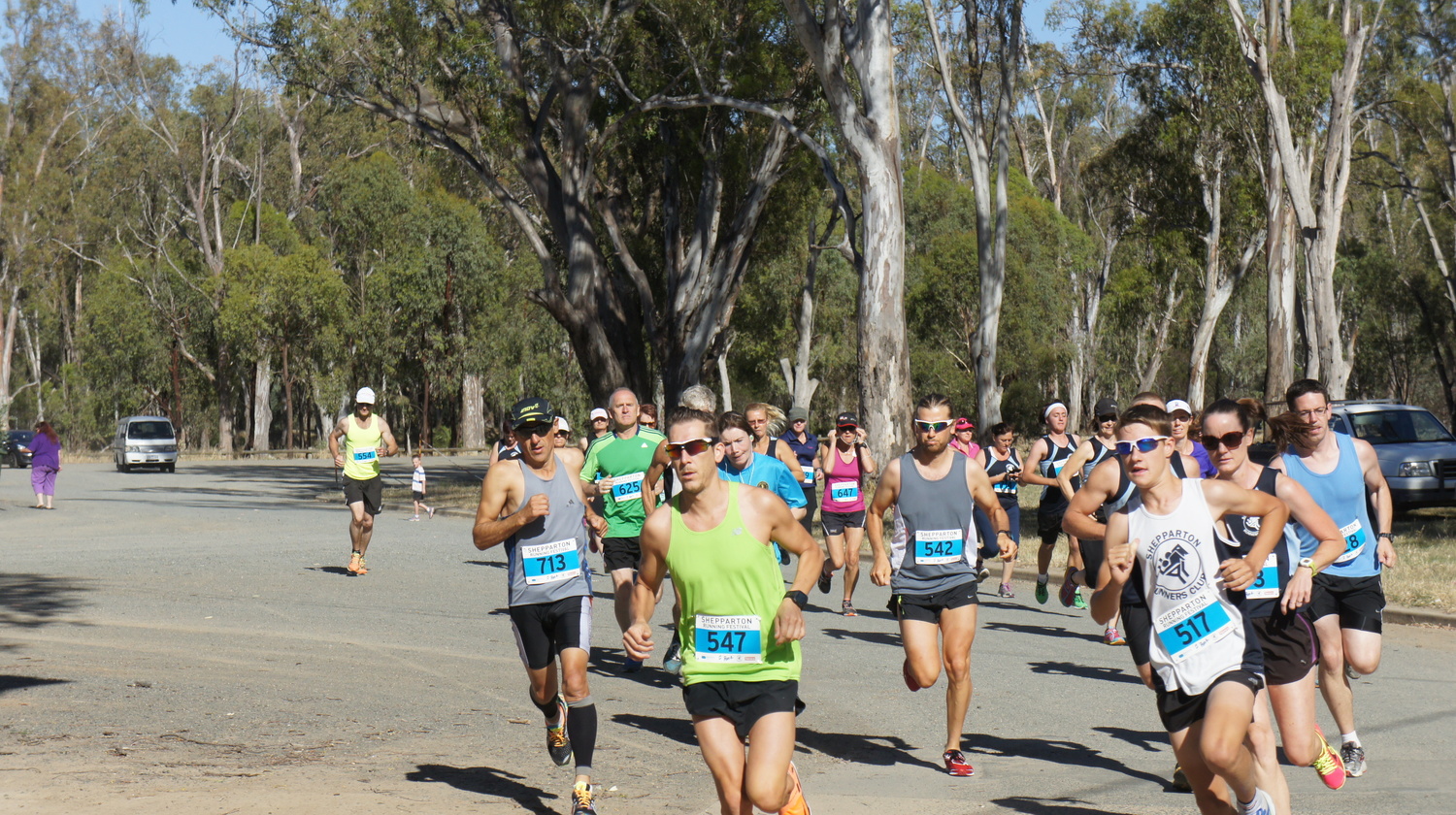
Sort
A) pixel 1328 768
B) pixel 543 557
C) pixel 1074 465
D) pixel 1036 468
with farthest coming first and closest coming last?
pixel 1036 468, pixel 1074 465, pixel 543 557, pixel 1328 768

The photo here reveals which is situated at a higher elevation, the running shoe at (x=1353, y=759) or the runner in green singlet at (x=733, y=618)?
the runner in green singlet at (x=733, y=618)

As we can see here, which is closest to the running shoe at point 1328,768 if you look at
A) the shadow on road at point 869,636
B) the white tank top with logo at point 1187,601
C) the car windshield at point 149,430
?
the white tank top with logo at point 1187,601

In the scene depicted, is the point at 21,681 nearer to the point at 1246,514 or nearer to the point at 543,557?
the point at 543,557

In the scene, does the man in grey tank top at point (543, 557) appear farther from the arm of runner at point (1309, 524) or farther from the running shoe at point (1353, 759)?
the running shoe at point (1353, 759)

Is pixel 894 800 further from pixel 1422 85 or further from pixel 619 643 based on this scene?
pixel 1422 85

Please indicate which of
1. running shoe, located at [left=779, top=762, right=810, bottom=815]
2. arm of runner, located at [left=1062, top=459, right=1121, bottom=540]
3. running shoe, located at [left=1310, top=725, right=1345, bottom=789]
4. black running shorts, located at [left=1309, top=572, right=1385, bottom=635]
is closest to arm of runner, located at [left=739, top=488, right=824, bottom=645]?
running shoe, located at [left=779, top=762, right=810, bottom=815]

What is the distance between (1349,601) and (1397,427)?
1768cm

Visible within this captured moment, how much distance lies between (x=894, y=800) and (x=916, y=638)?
36.9 inches

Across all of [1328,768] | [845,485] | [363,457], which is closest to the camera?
[1328,768]

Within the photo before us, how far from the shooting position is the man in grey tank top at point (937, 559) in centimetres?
686

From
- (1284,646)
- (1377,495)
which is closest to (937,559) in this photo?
(1284,646)

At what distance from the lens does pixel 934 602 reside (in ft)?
23.0

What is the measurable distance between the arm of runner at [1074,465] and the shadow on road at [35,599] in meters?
8.14

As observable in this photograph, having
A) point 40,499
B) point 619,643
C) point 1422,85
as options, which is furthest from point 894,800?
point 1422,85
